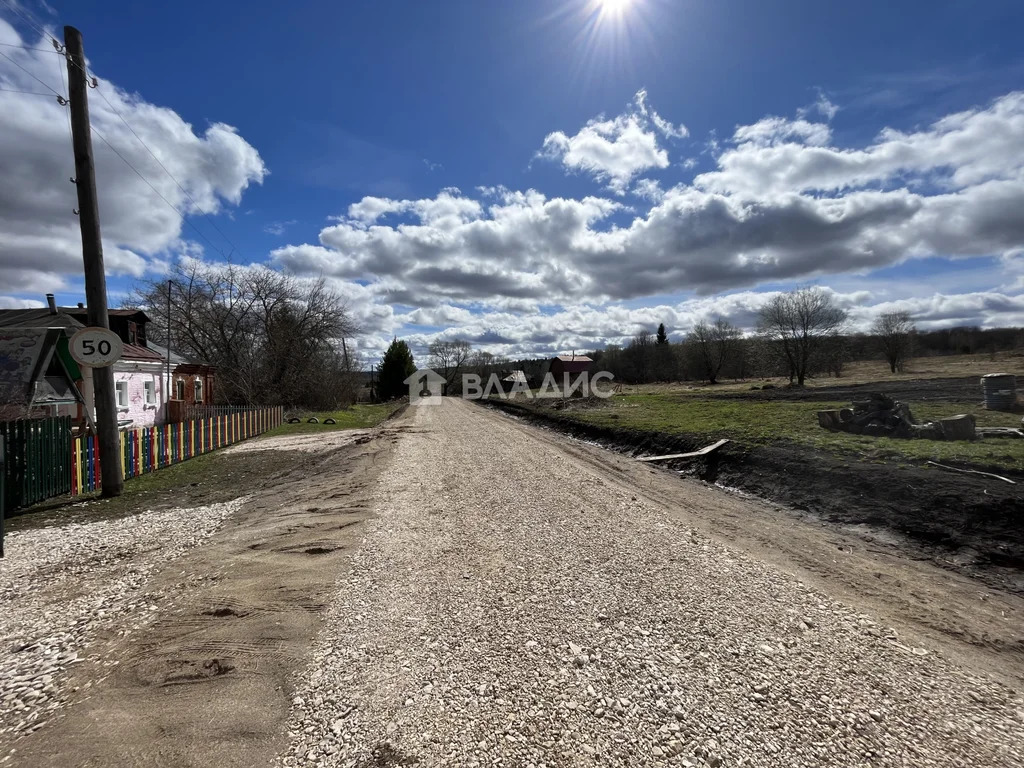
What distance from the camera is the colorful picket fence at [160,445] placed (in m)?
8.40

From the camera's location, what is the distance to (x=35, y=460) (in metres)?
7.51

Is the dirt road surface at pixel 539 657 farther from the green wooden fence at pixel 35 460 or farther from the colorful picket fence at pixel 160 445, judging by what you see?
the colorful picket fence at pixel 160 445

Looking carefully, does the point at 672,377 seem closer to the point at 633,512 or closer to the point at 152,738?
the point at 633,512

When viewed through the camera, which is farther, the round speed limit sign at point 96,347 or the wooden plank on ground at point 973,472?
the round speed limit sign at point 96,347

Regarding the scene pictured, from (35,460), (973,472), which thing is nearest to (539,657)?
(973,472)

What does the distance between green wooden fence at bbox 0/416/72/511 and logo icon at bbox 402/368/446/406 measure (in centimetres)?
5065

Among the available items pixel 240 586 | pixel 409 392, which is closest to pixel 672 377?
pixel 409 392

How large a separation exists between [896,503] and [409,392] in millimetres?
58444

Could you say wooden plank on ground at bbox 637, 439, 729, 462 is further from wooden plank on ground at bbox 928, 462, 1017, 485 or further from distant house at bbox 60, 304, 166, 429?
distant house at bbox 60, 304, 166, 429

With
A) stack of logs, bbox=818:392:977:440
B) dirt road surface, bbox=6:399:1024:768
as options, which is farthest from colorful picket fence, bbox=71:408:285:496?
stack of logs, bbox=818:392:977:440

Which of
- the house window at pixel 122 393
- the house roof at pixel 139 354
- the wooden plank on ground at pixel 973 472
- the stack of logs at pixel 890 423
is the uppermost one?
the house roof at pixel 139 354

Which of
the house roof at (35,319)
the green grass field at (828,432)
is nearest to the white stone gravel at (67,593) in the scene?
the green grass field at (828,432)

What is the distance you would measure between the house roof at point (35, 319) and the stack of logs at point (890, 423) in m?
23.1

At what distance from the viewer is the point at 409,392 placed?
6197 centimetres
